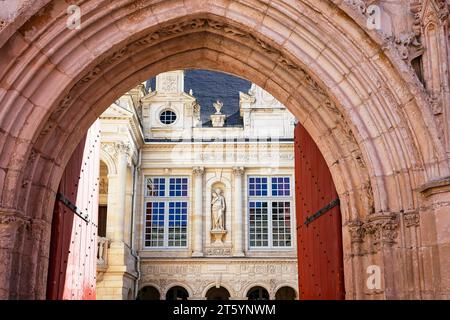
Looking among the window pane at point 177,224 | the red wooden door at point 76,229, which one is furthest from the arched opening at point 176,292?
the red wooden door at point 76,229

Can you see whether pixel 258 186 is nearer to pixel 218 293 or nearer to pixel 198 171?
pixel 198 171

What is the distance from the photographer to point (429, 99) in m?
6.00

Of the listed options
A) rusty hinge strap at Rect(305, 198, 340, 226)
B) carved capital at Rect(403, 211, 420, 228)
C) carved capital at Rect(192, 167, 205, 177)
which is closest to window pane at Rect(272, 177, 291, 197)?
carved capital at Rect(192, 167, 205, 177)

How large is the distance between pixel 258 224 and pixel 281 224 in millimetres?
813

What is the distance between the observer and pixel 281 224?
2298 centimetres

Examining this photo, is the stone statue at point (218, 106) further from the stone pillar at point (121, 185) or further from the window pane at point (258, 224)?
the stone pillar at point (121, 185)

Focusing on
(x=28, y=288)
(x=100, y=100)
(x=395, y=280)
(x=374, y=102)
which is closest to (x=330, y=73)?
(x=374, y=102)

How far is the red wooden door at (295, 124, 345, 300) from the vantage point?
7.41 meters

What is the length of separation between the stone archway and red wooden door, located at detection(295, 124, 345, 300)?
20.2 inches

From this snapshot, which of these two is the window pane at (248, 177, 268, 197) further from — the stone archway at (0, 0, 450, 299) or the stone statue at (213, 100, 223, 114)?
the stone archway at (0, 0, 450, 299)

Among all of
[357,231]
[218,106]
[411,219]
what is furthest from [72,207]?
[218,106]

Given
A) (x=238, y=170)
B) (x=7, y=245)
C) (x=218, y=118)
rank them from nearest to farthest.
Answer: (x=7, y=245)
(x=238, y=170)
(x=218, y=118)

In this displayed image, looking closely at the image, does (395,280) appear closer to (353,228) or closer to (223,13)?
(353,228)

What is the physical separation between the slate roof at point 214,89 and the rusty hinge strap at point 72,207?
52.1 ft
